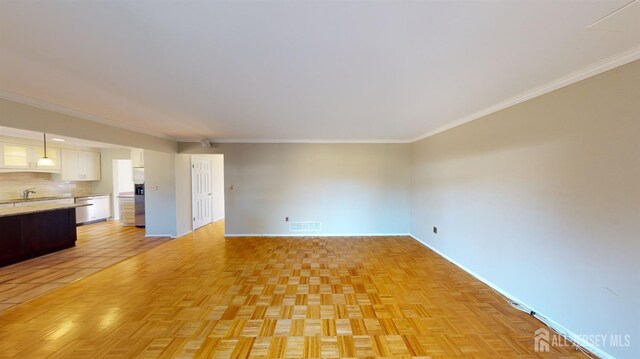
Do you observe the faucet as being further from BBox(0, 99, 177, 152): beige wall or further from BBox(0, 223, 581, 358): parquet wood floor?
BBox(0, 223, 581, 358): parquet wood floor

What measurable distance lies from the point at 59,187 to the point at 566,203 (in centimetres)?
1032

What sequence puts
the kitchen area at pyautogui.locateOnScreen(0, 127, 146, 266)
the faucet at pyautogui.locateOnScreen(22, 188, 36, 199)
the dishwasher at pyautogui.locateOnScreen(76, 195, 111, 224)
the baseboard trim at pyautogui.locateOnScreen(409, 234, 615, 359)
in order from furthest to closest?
the dishwasher at pyautogui.locateOnScreen(76, 195, 111, 224), the faucet at pyautogui.locateOnScreen(22, 188, 36, 199), the kitchen area at pyautogui.locateOnScreen(0, 127, 146, 266), the baseboard trim at pyautogui.locateOnScreen(409, 234, 615, 359)

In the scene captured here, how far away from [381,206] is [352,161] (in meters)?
1.28

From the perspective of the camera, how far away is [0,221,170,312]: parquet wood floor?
2850mm

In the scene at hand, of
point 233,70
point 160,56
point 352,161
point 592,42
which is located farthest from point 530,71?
point 352,161

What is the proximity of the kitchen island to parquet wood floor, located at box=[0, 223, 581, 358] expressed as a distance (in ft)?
5.39

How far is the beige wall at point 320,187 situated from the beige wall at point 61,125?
6.13 feet

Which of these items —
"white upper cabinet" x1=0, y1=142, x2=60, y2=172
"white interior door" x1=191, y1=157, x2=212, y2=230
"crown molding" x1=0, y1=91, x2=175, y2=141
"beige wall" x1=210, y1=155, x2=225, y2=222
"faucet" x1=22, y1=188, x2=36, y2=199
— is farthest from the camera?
"beige wall" x1=210, y1=155, x2=225, y2=222

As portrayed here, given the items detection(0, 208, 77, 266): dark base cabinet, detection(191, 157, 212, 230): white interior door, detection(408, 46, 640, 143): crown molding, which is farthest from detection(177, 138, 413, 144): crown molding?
detection(0, 208, 77, 266): dark base cabinet

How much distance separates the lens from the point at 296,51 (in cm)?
158

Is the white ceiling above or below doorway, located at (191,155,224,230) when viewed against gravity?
above

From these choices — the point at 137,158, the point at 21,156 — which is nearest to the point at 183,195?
the point at 137,158

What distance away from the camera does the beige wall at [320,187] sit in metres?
5.46

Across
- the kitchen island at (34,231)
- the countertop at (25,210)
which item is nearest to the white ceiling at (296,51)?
the countertop at (25,210)
